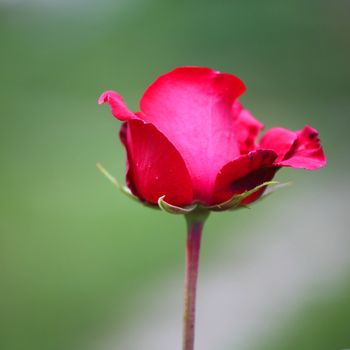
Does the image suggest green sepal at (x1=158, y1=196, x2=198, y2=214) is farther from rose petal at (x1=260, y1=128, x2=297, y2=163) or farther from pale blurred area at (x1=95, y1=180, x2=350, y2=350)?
pale blurred area at (x1=95, y1=180, x2=350, y2=350)

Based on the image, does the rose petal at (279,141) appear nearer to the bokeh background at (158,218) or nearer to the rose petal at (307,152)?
the rose petal at (307,152)

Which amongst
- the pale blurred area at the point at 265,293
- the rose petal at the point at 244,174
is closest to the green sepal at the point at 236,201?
the rose petal at the point at 244,174

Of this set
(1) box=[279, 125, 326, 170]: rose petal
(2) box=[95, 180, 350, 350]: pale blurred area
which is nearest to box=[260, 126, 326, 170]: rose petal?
(1) box=[279, 125, 326, 170]: rose petal

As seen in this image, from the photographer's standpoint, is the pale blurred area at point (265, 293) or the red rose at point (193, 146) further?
the pale blurred area at point (265, 293)

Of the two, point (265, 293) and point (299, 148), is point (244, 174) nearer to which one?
point (299, 148)

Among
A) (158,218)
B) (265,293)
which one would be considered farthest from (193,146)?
(158,218)

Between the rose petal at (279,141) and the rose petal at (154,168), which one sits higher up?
the rose petal at (279,141)

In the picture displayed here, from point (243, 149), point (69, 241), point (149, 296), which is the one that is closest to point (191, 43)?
point (69, 241)

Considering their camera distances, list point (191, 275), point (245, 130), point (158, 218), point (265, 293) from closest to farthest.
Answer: point (191, 275), point (245, 130), point (265, 293), point (158, 218)

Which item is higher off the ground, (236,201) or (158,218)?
(158,218)
